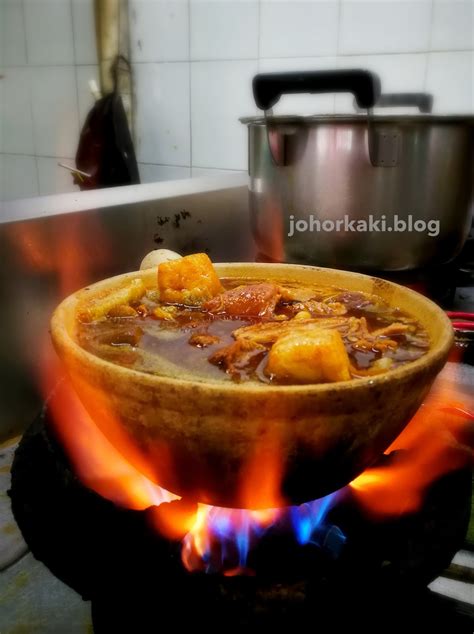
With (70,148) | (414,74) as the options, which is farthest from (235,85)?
(70,148)

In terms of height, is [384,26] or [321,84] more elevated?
[384,26]

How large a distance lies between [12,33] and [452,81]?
235 cm

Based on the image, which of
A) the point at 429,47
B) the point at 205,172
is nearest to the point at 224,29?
the point at 205,172

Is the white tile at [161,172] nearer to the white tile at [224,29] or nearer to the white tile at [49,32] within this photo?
the white tile at [224,29]

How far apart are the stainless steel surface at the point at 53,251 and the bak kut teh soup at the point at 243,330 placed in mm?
298

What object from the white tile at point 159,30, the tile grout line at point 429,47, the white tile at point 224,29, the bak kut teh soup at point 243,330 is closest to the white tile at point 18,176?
the white tile at point 159,30

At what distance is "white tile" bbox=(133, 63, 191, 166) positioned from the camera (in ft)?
7.61

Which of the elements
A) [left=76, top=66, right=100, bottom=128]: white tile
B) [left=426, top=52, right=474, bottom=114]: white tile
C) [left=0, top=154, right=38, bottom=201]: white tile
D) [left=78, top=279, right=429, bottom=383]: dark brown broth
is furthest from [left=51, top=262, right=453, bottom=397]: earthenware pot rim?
[left=0, top=154, right=38, bottom=201]: white tile

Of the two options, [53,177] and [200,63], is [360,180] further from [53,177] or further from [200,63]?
[53,177]

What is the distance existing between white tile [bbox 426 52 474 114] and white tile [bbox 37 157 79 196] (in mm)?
1861

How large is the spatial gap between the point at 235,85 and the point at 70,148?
1.12 meters

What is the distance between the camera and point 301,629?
57 cm

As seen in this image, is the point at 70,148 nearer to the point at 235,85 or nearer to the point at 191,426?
the point at 235,85

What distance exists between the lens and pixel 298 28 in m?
1.97
